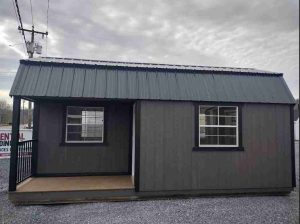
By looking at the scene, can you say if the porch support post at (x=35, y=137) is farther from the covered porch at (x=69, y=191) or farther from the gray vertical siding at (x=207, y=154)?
the gray vertical siding at (x=207, y=154)

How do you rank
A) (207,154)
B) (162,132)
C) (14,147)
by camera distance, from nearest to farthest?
(14,147), (162,132), (207,154)

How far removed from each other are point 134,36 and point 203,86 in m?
6.88

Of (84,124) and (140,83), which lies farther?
(84,124)

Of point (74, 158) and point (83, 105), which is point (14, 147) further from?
point (83, 105)

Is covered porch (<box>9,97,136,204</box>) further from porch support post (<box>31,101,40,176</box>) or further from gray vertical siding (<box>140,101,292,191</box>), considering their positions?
gray vertical siding (<box>140,101,292,191</box>)

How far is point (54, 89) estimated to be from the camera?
19.8ft

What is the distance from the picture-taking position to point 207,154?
6.52 metres

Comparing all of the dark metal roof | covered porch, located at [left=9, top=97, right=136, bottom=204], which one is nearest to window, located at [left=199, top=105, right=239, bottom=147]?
the dark metal roof

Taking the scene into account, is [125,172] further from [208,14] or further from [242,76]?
[208,14]

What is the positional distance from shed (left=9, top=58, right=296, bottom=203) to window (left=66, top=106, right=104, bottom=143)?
9 cm

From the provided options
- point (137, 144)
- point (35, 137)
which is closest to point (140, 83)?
point (137, 144)

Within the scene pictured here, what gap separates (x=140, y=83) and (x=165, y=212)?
3272mm

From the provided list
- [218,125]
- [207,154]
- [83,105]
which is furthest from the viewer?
[83,105]

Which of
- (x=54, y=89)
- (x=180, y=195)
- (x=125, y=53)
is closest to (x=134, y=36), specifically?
(x=125, y=53)
